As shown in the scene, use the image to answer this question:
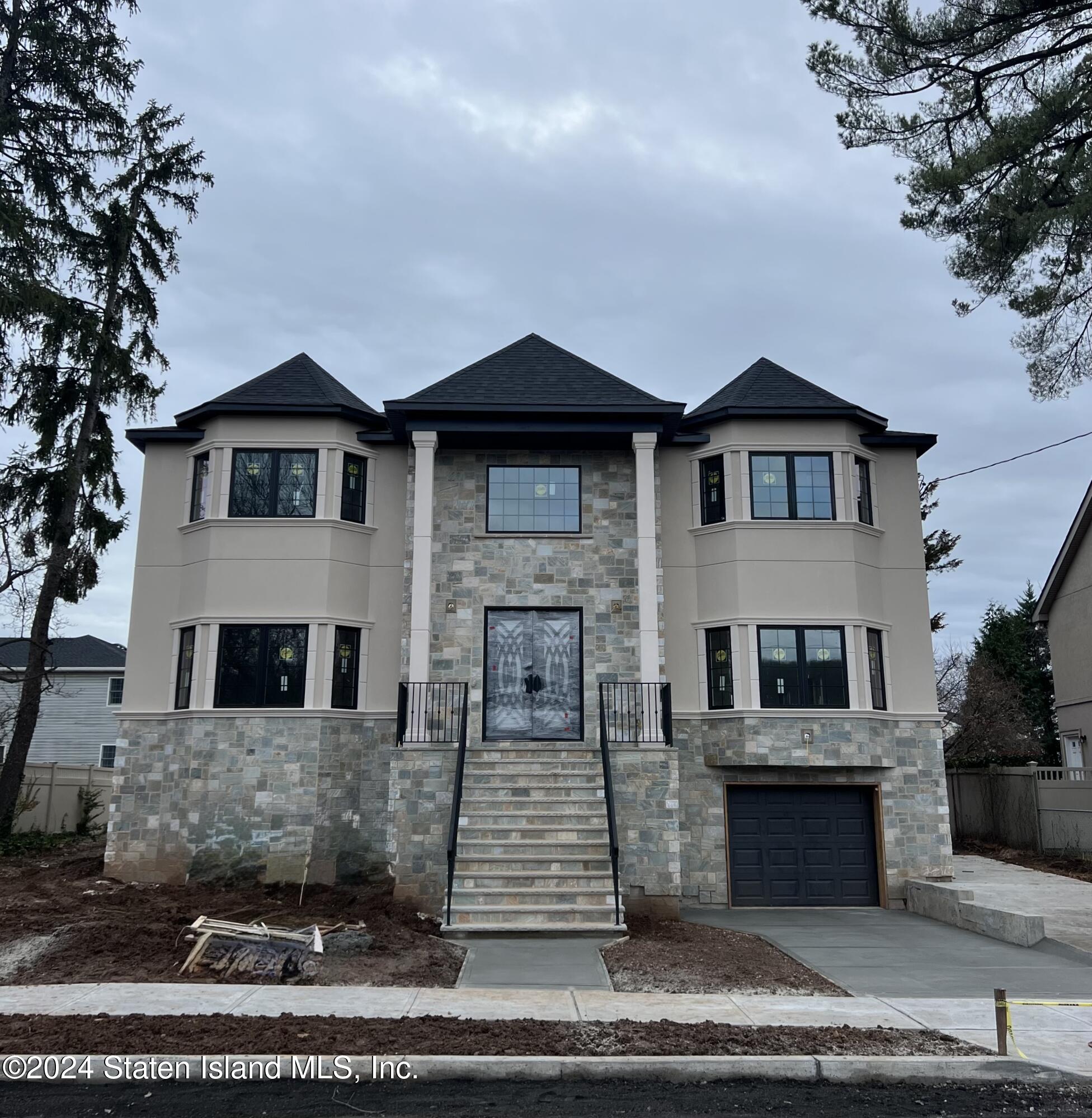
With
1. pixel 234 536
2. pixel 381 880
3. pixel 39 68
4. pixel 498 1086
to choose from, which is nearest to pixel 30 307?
pixel 234 536

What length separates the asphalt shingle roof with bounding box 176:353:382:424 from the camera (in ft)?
50.2

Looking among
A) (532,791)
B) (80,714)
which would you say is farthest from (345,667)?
(80,714)

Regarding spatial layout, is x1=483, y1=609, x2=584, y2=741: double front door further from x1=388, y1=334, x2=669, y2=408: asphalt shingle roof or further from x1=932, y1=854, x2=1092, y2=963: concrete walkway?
x1=932, y1=854, x2=1092, y2=963: concrete walkway

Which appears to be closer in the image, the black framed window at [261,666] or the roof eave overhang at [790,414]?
the black framed window at [261,666]

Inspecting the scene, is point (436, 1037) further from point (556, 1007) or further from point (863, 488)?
point (863, 488)

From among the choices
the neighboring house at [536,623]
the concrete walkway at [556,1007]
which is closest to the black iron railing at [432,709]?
the neighboring house at [536,623]

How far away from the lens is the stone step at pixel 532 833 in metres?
12.2

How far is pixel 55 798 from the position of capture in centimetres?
2056

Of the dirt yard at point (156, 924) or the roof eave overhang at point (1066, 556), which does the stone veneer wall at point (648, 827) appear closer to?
the dirt yard at point (156, 924)

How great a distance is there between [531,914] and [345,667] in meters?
5.43

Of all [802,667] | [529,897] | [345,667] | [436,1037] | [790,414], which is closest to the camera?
[436,1037]

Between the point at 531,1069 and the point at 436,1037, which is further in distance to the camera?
the point at 436,1037

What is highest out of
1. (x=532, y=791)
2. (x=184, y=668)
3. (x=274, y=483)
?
(x=274, y=483)

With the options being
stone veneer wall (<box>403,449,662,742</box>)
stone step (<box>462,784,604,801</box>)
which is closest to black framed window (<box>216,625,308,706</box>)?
stone veneer wall (<box>403,449,662,742</box>)
